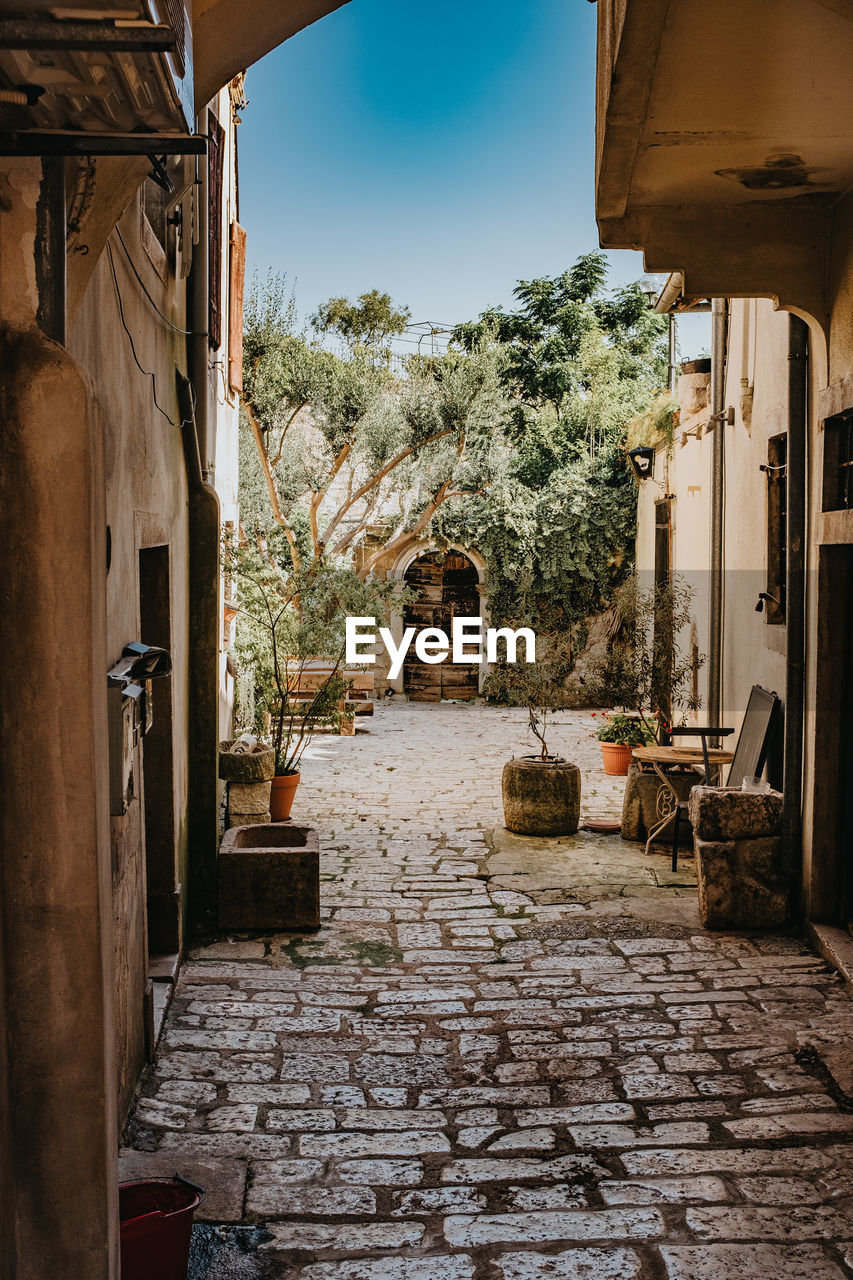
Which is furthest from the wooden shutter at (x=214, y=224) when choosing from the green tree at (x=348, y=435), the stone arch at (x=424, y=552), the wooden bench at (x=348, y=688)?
the stone arch at (x=424, y=552)

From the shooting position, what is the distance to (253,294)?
1636cm

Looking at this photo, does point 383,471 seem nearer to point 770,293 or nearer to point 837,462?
point 770,293

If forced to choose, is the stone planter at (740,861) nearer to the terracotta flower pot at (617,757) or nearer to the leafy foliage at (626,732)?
the leafy foliage at (626,732)

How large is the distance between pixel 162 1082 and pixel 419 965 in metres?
1.84

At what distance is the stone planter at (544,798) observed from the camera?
8.82 metres

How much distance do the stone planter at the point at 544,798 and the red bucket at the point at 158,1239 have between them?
6015 mm

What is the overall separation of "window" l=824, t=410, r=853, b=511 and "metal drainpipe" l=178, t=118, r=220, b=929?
365cm

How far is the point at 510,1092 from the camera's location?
4.38 metres

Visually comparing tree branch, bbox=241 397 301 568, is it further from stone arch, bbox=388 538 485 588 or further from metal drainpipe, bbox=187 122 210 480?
metal drainpipe, bbox=187 122 210 480

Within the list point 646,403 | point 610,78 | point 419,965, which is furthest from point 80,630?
point 646,403

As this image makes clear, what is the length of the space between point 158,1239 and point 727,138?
4867 mm

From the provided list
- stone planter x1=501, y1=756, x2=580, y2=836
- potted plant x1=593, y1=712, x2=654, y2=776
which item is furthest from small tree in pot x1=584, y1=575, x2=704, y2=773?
stone planter x1=501, y1=756, x2=580, y2=836

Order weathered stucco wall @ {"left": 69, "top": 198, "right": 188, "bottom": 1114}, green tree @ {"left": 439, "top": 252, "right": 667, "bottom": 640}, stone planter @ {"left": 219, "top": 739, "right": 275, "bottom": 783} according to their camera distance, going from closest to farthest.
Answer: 1. weathered stucco wall @ {"left": 69, "top": 198, "right": 188, "bottom": 1114}
2. stone planter @ {"left": 219, "top": 739, "right": 275, "bottom": 783}
3. green tree @ {"left": 439, "top": 252, "right": 667, "bottom": 640}

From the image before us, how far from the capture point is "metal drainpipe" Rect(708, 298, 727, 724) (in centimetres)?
934
